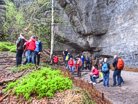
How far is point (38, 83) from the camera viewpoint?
26.1 ft

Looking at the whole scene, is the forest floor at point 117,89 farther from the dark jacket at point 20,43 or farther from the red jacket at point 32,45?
the red jacket at point 32,45

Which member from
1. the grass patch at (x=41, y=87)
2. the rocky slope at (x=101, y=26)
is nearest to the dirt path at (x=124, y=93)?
the grass patch at (x=41, y=87)

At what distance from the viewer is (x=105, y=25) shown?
105 feet

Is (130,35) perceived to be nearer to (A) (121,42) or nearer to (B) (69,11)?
(A) (121,42)

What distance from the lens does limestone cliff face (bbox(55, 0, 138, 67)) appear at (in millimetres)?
27406

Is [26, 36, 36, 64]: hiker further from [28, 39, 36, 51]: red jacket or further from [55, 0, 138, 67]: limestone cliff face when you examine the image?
[55, 0, 138, 67]: limestone cliff face

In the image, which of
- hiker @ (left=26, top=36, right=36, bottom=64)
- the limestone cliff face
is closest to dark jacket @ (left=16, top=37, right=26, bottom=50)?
hiker @ (left=26, top=36, right=36, bottom=64)

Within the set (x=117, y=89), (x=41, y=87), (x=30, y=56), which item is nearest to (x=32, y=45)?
(x=30, y=56)

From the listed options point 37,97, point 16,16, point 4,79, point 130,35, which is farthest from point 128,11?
point 37,97

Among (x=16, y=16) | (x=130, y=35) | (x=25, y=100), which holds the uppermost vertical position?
(x=16, y=16)

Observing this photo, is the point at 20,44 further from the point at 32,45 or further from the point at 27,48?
the point at 32,45

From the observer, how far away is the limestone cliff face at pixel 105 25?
27.4 metres

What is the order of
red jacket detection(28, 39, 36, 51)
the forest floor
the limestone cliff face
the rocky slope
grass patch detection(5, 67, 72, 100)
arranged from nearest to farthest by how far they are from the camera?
grass patch detection(5, 67, 72, 100), the forest floor, red jacket detection(28, 39, 36, 51), the limestone cliff face, the rocky slope

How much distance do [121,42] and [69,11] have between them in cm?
842
